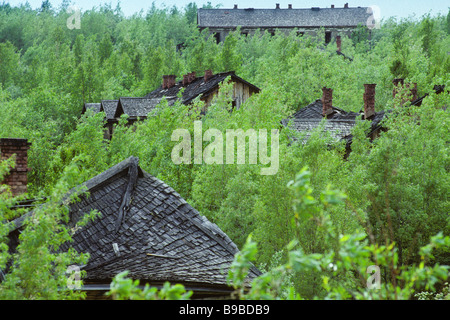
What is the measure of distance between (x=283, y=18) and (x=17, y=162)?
296 ft

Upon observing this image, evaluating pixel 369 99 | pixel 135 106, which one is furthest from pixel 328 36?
pixel 369 99

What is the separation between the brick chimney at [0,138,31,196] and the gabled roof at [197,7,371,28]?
86226 mm

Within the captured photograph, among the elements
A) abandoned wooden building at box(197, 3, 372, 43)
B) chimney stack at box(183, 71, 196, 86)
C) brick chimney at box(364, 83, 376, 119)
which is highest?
abandoned wooden building at box(197, 3, 372, 43)

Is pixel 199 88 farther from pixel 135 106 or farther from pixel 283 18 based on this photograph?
pixel 283 18

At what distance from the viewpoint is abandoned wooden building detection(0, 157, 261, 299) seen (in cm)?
959

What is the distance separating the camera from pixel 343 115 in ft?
114

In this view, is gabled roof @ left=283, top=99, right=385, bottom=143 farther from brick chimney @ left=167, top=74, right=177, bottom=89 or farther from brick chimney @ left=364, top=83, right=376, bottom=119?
brick chimney @ left=167, top=74, right=177, bottom=89

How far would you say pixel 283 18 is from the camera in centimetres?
9856

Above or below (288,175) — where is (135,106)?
above

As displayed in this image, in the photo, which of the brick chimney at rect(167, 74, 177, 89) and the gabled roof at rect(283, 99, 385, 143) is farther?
the brick chimney at rect(167, 74, 177, 89)

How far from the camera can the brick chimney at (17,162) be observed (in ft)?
42.6

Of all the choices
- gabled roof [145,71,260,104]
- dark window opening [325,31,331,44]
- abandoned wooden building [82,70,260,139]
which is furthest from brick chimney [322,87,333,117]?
dark window opening [325,31,331,44]

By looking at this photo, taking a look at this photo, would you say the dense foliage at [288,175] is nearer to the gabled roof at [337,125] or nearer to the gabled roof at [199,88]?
the gabled roof at [337,125]
